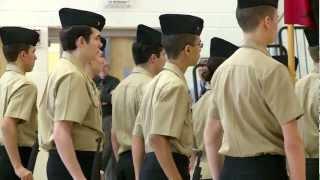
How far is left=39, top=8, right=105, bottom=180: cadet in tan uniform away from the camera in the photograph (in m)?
2.65

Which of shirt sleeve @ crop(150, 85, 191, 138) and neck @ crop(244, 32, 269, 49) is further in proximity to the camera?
shirt sleeve @ crop(150, 85, 191, 138)

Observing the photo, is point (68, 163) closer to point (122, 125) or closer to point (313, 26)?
point (122, 125)

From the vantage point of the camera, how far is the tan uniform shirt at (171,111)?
110 inches

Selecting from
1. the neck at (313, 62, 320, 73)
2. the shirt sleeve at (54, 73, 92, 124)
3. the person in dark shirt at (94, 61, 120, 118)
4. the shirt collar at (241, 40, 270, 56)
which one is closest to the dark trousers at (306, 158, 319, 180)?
the neck at (313, 62, 320, 73)

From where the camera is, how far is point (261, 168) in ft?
7.10

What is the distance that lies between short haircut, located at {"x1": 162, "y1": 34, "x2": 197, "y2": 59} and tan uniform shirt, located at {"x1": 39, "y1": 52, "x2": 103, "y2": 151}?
44 cm

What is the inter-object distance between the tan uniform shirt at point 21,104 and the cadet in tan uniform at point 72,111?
457 mm

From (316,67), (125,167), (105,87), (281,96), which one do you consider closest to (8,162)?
(125,167)

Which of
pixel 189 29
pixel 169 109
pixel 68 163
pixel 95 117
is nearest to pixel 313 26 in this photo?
pixel 189 29

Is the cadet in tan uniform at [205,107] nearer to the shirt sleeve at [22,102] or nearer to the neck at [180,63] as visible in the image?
the neck at [180,63]

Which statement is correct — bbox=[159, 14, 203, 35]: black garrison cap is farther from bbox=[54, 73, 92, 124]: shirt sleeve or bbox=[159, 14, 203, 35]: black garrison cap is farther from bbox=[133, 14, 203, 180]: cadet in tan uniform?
bbox=[54, 73, 92, 124]: shirt sleeve

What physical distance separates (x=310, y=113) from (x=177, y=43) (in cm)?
75

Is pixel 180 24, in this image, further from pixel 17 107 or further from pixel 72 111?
pixel 17 107

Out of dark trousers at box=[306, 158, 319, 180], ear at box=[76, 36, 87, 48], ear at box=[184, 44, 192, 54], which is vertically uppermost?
ear at box=[76, 36, 87, 48]
